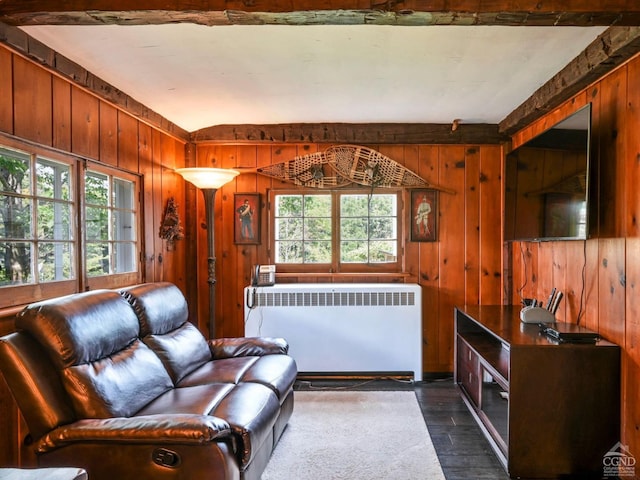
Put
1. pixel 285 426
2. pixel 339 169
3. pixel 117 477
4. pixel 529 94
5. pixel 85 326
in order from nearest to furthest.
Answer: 1. pixel 117 477
2. pixel 85 326
3. pixel 285 426
4. pixel 529 94
5. pixel 339 169

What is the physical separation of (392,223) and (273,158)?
4.22 ft

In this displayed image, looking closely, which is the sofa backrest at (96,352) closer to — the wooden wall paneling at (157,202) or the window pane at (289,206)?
the wooden wall paneling at (157,202)

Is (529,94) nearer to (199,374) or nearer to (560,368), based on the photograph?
(560,368)

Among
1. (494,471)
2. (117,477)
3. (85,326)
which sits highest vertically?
(85,326)

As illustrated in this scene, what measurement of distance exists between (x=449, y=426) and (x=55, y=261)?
264 cm

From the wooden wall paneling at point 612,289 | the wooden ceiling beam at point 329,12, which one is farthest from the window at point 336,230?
the wooden ceiling beam at point 329,12

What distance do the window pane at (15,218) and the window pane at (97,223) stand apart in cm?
44

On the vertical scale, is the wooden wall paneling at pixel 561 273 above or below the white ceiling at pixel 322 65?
below

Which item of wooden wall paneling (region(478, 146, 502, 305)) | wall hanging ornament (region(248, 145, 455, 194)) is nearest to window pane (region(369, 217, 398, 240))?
wall hanging ornament (region(248, 145, 455, 194))

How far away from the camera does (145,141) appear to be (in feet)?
9.98

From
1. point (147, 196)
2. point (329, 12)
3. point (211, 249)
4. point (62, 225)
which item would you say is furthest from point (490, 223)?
point (62, 225)

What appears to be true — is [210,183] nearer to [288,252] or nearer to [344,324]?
[288,252]

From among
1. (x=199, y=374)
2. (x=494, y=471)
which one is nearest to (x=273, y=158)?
(x=199, y=374)

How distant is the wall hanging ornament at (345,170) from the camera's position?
3619mm
